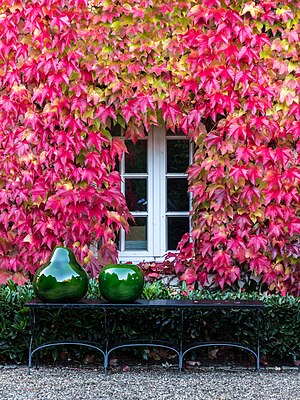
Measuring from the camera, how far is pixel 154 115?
545cm

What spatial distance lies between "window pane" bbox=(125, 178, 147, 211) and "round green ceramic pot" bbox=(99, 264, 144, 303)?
1304 mm

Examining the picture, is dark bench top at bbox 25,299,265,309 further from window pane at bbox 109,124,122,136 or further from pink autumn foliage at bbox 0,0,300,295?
window pane at bbox 109,124,122,136

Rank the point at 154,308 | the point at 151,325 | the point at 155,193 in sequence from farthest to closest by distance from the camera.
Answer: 1. the point at 155,193
2. the point at 151,325
3. the point at 154,308

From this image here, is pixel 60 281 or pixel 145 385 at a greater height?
pixel 60 281

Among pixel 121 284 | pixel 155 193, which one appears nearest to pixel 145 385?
pixel 121 284

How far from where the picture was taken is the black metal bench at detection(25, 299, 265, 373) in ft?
14.5

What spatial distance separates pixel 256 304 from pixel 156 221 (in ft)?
4.97

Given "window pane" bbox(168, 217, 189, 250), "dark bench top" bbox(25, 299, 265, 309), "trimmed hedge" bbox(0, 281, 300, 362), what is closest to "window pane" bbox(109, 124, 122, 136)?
"window pane" bbox(168, 217, 189, 250)

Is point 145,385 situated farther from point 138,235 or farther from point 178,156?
point 178,156

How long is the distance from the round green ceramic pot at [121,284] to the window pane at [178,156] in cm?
150

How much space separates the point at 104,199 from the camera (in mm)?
5414

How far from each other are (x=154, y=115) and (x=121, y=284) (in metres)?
1.62

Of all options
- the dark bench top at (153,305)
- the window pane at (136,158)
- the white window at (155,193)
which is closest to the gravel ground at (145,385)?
Result: the dark bench top at (153,305)

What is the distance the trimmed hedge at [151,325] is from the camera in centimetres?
481
